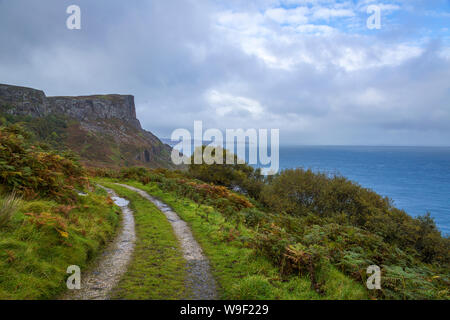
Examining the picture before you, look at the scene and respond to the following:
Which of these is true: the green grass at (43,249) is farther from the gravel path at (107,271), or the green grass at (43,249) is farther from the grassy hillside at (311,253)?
the grassy hillside at (311,253)

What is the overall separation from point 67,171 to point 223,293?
12.8 metres

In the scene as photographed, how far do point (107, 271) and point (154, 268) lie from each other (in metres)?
1.34

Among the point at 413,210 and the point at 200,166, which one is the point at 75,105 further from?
the point at 413,210

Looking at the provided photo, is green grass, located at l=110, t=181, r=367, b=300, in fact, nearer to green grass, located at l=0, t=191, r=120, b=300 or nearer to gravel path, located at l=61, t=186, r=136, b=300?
gravel path, located at l=61, t=186, r=136, b=300

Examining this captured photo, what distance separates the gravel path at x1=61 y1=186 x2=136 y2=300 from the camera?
5.56 meters

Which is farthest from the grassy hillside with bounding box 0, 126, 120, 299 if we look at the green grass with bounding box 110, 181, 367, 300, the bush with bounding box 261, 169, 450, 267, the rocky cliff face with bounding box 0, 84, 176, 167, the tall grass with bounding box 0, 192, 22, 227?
the rocky cliff face with bounding box 0, 84, 176, 167

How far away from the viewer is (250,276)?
621cm

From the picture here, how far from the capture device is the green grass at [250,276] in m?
5.62

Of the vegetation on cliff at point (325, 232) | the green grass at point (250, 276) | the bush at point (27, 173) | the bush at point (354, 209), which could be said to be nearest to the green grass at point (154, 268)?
the green grass at point (250, 276)

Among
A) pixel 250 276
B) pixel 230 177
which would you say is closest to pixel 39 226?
pixel 250 276

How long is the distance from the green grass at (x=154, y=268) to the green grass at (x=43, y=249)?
4.73 ft
